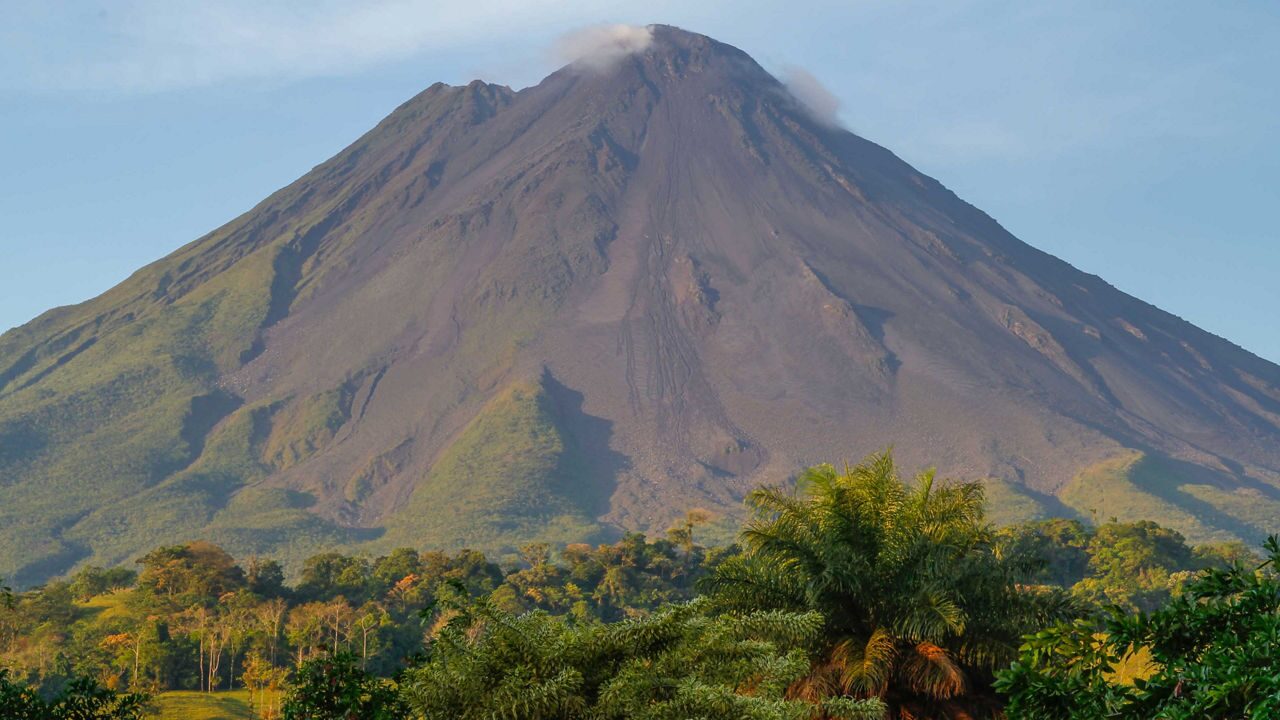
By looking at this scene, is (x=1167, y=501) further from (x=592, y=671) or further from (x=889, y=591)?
(x=592, y=671)

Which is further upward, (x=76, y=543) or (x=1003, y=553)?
(x=1003, y=553)

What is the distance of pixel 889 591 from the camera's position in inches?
834

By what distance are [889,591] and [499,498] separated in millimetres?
164755

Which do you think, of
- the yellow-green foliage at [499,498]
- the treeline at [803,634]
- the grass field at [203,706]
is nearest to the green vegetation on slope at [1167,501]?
the yellow-green foliage at [499,498]

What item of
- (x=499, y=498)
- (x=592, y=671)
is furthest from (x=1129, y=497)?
(x=592, y=671)

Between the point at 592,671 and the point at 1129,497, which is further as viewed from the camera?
the point at 1129,497

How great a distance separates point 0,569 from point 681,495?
3187 inches

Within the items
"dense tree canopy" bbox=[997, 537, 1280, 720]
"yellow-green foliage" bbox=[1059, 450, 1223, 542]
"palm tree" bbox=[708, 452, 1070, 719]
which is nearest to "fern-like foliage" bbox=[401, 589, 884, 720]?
"dense tree canopy" bbox=[997, 537, 1280, 720]

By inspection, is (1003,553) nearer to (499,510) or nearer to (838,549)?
(838,549)

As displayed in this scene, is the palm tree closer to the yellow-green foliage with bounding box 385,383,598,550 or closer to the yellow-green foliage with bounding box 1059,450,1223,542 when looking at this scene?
the yellow-green foliage with bounding box 385,383,598,550

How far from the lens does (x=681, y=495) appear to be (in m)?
189

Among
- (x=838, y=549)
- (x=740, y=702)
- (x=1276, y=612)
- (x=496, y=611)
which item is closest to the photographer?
(x=1276, y=612)

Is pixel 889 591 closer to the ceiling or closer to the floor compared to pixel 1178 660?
closer to the floor

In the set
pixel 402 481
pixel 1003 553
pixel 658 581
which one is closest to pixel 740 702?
pixel 1003 553
